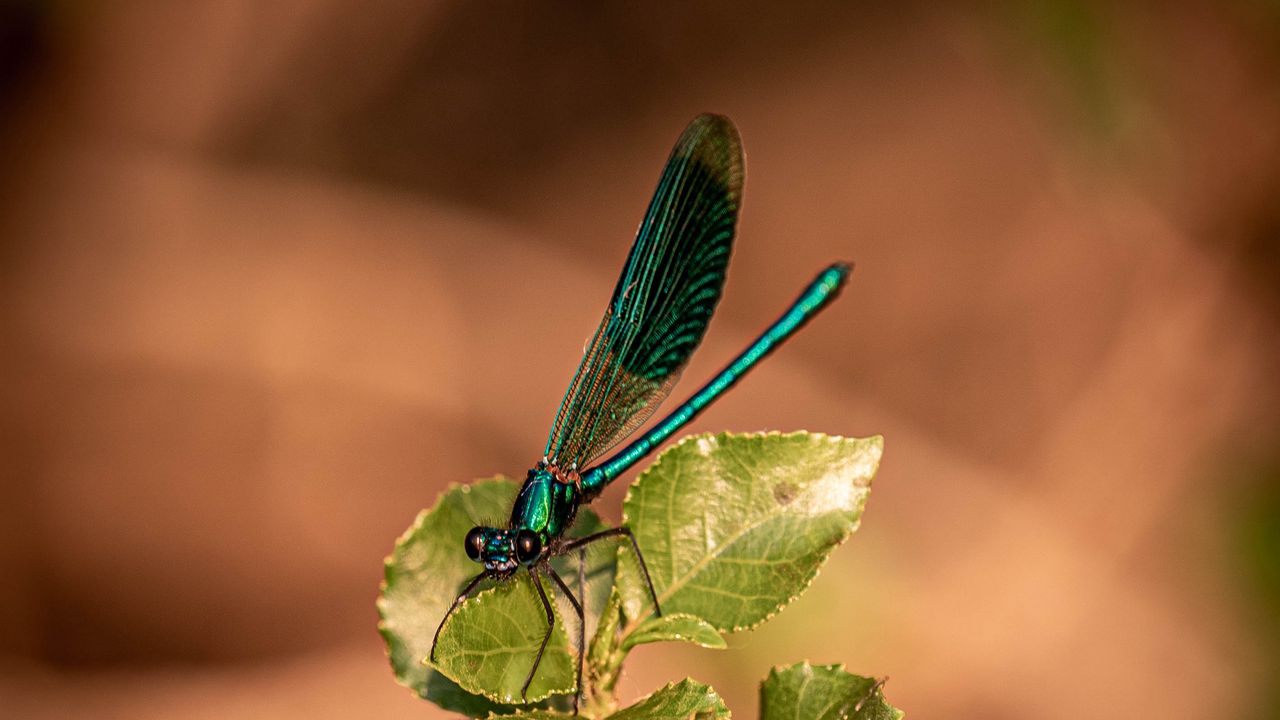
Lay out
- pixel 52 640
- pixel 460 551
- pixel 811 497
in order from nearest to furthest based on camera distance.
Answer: pixel 811 497, pixel 460 551, pixel 52 640

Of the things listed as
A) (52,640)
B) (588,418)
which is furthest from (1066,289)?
(52,640)

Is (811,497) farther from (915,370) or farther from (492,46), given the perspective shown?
(492,46)

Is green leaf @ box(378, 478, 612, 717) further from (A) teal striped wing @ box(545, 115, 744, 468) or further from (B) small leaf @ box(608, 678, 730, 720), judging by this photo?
(A) teal striped wing @ box(545, 115, 744, 468)

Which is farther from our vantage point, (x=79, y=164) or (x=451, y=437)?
(x=79, y=164)

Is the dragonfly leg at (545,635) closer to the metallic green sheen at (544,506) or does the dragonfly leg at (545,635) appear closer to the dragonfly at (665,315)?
→ the metallic green sheen at (544,506)

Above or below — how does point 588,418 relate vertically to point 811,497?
above

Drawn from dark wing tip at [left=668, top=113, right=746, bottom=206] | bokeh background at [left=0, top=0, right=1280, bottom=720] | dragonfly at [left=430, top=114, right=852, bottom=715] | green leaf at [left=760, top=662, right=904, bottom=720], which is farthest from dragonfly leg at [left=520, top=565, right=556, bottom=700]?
bokeh background at [left=0, top=0, right=1280, bottom=720]

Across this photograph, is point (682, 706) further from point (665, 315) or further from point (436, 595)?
point (665, 315)
